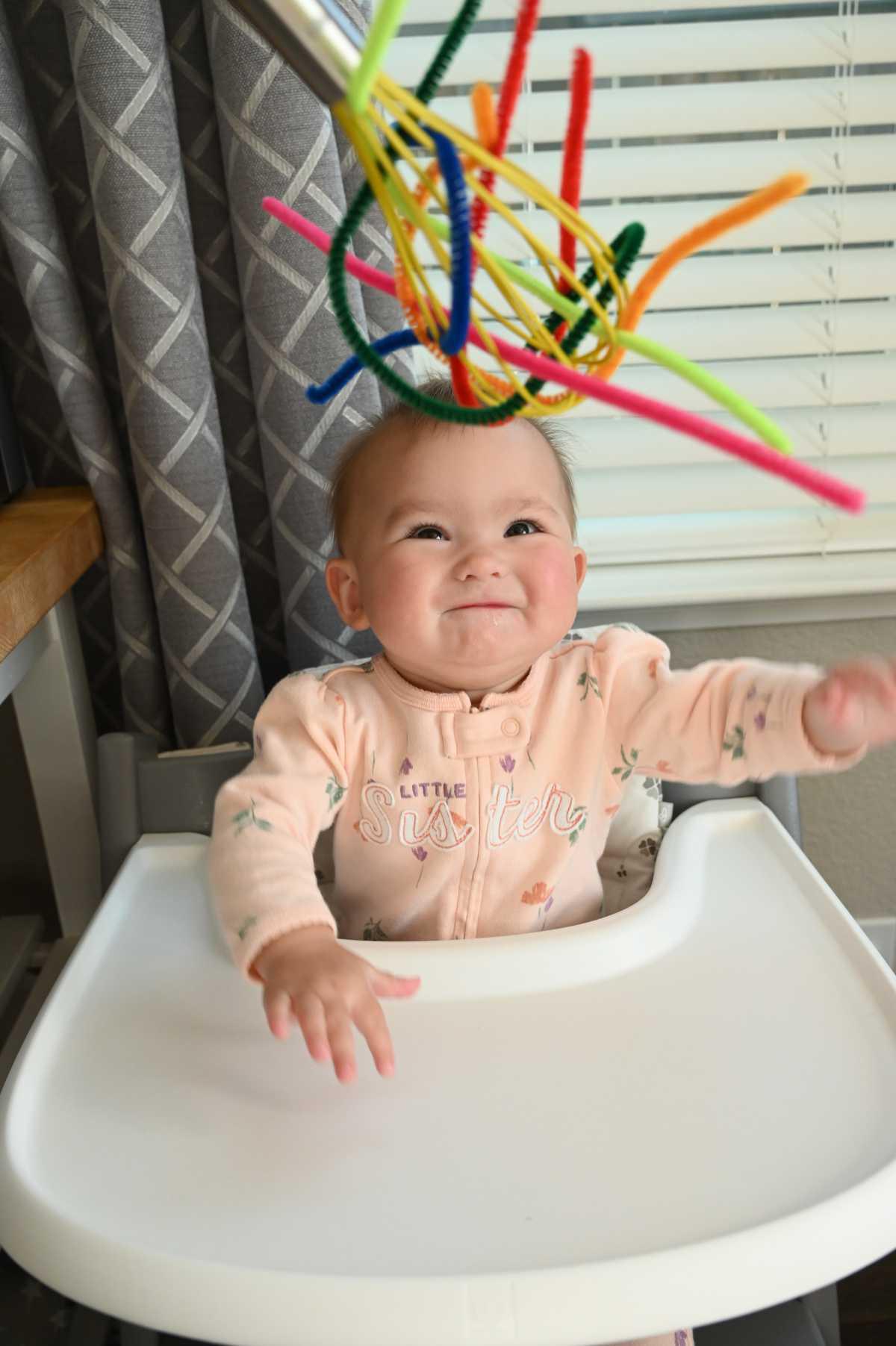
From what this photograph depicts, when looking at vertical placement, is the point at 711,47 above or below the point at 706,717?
above

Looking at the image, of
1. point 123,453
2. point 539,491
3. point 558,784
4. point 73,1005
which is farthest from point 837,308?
point 73,1005

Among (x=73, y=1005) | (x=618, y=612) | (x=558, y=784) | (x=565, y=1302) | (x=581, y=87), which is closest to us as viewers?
(x=581, y=87)

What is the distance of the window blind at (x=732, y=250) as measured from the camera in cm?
107

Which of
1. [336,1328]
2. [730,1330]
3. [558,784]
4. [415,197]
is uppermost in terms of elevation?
[415,197]

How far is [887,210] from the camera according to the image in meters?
1.12

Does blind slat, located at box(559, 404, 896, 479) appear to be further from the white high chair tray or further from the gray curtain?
the white high chair tray

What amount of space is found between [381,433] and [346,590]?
12cm

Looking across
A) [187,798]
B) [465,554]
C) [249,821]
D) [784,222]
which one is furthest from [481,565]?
[784,222]

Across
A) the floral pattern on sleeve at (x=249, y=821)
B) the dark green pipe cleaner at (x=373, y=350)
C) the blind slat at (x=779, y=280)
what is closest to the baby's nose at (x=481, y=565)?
the floral pattern on sleeve at (x=249, y=821)

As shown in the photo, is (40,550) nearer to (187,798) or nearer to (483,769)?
(187,798)

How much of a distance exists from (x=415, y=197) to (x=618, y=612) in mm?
822

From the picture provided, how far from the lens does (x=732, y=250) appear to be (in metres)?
1.16

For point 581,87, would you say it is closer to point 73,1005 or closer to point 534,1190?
point 534,1190

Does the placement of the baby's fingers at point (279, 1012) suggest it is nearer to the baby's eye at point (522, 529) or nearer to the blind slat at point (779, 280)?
the baby's eye at point (522, 529)
